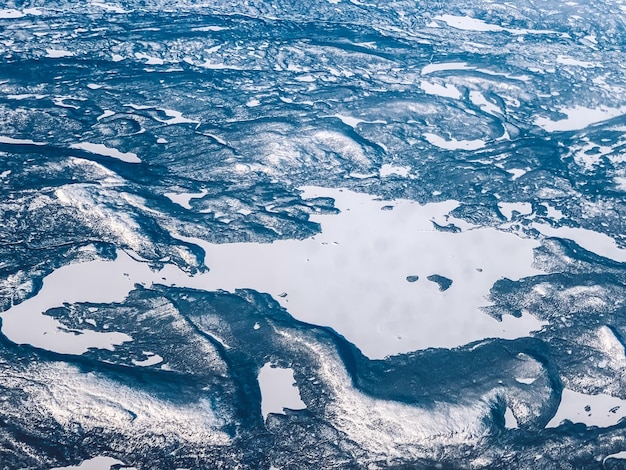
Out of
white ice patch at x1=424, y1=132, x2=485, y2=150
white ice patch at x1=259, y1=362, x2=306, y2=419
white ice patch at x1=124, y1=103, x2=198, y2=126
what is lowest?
white ice patch at x1=259, y1=362, x2=306, y2=419

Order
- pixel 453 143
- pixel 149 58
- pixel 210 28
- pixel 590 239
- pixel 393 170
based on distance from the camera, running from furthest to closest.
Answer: pixel 210 28
pixel 149 58
pixel 453 143
pixel 393 170
pixel 590 239

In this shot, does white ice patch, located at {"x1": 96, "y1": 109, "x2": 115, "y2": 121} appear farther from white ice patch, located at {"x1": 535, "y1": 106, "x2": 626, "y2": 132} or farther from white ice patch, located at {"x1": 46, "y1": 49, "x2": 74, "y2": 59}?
white ice patch, located at {"x1": 535, "y1": 106, "x2": 626, "y2": 132}

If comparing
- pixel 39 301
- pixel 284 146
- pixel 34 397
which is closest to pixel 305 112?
pixel 284 146

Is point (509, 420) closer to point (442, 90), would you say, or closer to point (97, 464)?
point (97, 464)

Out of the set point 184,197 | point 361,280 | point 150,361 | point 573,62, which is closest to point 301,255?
point 361,280

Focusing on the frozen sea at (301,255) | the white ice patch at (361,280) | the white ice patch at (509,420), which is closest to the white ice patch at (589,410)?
the frozen sea at (301,255)

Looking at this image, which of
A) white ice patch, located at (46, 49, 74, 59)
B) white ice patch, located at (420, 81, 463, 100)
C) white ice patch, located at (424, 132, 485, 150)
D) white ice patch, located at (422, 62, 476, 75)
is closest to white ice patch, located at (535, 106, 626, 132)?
white ice patch, located at (420, 81, 463, 100)
